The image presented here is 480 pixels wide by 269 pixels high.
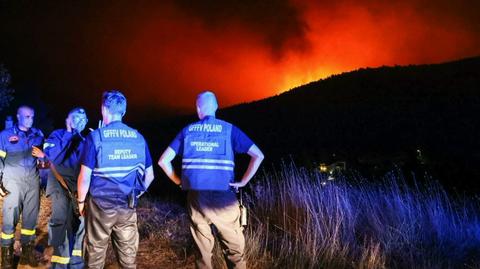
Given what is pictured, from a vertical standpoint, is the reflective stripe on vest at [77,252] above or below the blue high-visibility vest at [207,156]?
A: below

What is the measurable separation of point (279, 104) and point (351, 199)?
43.9 m

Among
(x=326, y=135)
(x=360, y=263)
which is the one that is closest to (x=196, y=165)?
(x=360, y=263)

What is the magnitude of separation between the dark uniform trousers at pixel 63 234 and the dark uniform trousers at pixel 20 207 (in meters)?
0.78

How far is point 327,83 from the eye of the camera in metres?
57.8

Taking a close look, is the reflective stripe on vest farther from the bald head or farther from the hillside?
the hillside

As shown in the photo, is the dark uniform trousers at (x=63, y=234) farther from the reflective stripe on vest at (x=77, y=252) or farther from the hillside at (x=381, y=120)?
the hillside at (x=381, y=120)

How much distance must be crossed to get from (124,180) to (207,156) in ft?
2.73

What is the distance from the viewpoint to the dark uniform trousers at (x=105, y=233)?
4039 millimetres

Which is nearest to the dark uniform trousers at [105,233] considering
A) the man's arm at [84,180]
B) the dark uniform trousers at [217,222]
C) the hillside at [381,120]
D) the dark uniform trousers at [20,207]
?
the man's arm at [84,180]

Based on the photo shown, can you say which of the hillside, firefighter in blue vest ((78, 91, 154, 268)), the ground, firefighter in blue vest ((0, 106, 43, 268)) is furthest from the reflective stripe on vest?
the hillside

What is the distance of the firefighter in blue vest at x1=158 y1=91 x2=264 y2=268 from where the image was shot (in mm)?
4324

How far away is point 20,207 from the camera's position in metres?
5.64

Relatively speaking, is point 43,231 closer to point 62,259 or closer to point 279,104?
point 62,259

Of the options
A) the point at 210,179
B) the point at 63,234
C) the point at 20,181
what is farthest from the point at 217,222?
the point at 20,181
